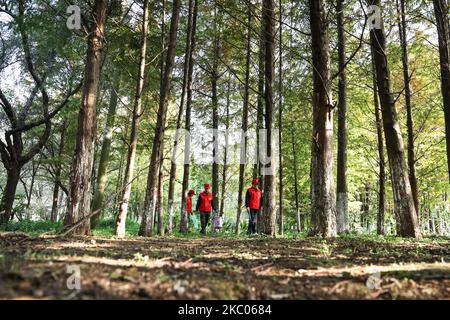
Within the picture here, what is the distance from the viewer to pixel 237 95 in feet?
73.5

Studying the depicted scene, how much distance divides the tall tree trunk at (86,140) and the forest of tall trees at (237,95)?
0.10 ft

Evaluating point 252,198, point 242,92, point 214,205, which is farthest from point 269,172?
point 242,92

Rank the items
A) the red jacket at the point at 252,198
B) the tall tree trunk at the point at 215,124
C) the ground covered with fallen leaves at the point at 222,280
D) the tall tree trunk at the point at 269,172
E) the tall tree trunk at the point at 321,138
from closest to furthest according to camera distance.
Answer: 1. the ground covered with fallen leaves at the point at 222,280
2. the tall tree trunk at the point at 321,138
3. the tall tree trunk at the point at 269,172
4. the red jacket at the point at 252,198
5. the tall tree trunk at the point at 215,124

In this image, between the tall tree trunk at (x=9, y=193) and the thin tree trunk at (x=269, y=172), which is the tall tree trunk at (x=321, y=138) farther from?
Result: the tall tree trunk at (x=9, y=193)

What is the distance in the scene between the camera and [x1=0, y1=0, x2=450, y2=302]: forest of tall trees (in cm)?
951

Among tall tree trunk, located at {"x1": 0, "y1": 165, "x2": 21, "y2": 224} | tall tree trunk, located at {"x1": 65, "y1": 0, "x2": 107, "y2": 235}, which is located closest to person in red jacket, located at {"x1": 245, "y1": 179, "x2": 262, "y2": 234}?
tall tree trunk, located at {"x1": 65, "y1": 0, "x2": 107, "y2": 235}

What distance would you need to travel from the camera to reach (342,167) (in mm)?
15258

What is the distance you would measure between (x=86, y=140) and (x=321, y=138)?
5.88 meters

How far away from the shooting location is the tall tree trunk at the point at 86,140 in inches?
340

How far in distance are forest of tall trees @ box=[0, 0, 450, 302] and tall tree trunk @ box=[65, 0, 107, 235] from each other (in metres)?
0.03

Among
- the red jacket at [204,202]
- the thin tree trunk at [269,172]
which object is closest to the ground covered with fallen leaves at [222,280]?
the thin tree trunk at [269,172]

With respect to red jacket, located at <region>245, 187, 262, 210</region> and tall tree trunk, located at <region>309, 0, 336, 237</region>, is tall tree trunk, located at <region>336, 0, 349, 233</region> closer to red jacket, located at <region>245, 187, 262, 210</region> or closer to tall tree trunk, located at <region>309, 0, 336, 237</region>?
red jacket, located at <region>245, 187, 262, 210</region>
